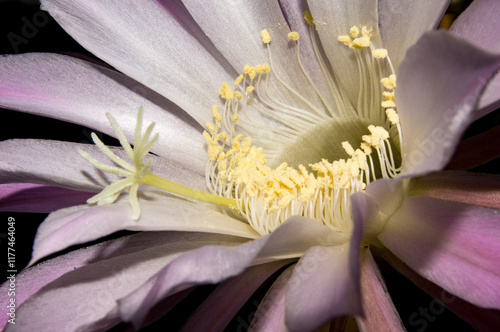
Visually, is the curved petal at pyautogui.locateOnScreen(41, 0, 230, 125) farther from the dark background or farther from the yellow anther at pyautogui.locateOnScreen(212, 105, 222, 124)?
the dark background

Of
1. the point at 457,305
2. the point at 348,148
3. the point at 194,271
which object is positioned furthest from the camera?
the point at 348,148

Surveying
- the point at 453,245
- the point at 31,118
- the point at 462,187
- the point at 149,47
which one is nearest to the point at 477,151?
the point at 462,187

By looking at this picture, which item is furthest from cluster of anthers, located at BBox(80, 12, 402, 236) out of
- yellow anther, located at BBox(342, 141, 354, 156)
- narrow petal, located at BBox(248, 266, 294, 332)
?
narrow petal, located at BBox(248, 266, 294, 332)

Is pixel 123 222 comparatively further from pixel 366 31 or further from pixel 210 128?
pixel 366 31

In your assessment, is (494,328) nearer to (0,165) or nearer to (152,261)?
(152,261)

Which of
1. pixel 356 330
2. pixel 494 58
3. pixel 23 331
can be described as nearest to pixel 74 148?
pixel 23 331

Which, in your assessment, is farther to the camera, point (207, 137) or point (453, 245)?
point (207, 137)

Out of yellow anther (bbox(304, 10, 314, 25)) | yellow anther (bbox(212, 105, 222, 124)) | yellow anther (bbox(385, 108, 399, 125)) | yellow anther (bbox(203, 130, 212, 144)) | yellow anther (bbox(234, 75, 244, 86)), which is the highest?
yellow anther (bbox(304, 10, 314, 25))

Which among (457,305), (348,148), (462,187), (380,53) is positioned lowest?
(457,305)
